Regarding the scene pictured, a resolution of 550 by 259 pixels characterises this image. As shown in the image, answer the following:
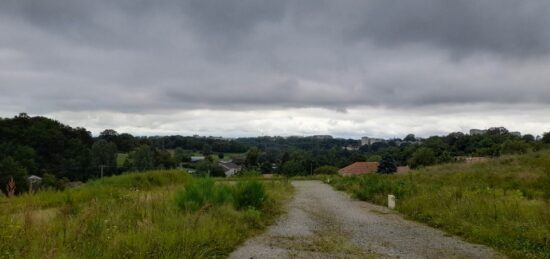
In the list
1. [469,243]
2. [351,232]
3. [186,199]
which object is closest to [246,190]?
[186,199]

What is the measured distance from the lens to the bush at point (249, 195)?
11.5 meters

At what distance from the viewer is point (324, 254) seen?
23.7 feet

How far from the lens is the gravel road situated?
7.38m

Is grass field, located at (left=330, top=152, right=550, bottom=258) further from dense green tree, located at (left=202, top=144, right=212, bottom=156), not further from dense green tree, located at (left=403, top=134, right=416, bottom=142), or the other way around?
dense green tree, located at (left=403, top=134, right=416, bottom=142)

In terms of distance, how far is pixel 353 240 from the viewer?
869cm

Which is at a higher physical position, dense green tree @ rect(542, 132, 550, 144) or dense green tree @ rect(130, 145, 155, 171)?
dense green tree @ rect(542, 132, 550, 144)

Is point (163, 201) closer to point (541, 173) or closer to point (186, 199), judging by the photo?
point (186, 199)

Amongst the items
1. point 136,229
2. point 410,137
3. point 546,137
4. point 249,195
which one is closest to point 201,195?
point 249,195

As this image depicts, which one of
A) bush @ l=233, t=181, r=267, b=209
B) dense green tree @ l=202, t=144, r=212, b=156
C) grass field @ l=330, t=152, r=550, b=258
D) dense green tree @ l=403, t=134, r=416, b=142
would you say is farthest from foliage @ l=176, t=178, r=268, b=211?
dense green tree @ l=403, t=134, r=416, b=142

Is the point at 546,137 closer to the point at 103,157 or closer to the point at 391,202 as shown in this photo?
the point at 391,202

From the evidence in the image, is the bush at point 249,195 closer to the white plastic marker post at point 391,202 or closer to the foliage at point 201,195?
the foliage at point 201,195

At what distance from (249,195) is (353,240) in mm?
3852

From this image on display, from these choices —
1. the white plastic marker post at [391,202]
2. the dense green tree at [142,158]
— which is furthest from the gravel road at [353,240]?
the dense green tree at [142,158]

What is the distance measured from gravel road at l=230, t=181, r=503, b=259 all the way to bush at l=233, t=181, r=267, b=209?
2.80ft
